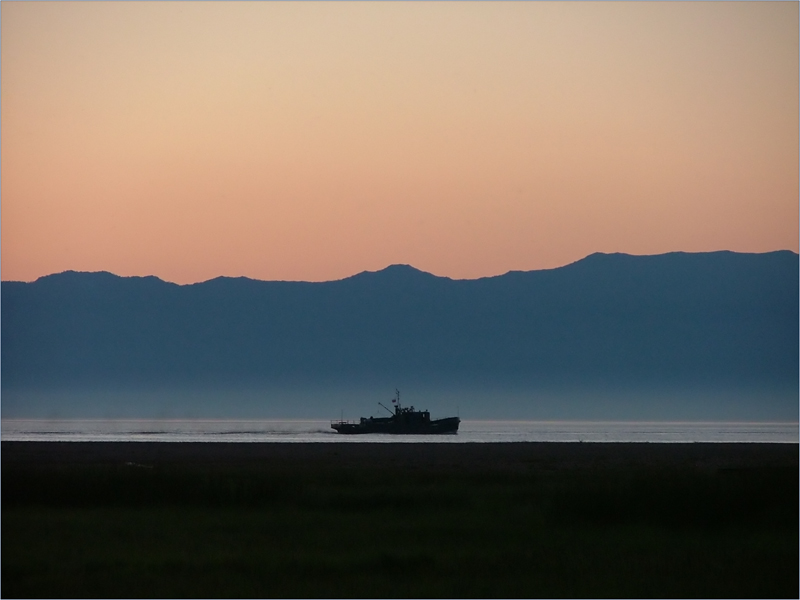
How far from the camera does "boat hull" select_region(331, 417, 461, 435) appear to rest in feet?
351

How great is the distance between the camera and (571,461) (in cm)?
5528

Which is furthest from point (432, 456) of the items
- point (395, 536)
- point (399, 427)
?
point (399, 427)

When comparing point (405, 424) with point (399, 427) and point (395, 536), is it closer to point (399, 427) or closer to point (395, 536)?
point (399, 427)

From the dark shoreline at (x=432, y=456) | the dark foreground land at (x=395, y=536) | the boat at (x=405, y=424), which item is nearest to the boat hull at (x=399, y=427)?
the boat at (x=405, y=424)

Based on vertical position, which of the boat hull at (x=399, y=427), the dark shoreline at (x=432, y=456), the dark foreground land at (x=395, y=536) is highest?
the boat hull at (x=399, y=427)

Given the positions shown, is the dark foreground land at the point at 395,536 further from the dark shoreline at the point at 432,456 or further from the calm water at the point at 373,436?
the calm water at the point at 373,436

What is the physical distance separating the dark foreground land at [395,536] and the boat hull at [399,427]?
6710 cm

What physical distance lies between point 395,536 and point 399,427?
83.3 m

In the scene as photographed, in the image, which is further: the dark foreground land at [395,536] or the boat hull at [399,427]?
the boat hull at [399,427]

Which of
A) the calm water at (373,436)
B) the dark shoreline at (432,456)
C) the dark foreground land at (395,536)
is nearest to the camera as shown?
the dark foreground land at (395,536)

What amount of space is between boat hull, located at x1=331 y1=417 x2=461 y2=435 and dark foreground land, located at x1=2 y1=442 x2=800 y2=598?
67.1 m

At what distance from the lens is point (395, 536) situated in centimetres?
2420

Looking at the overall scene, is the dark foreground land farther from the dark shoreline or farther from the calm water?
the calm water

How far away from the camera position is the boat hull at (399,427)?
351 ft
